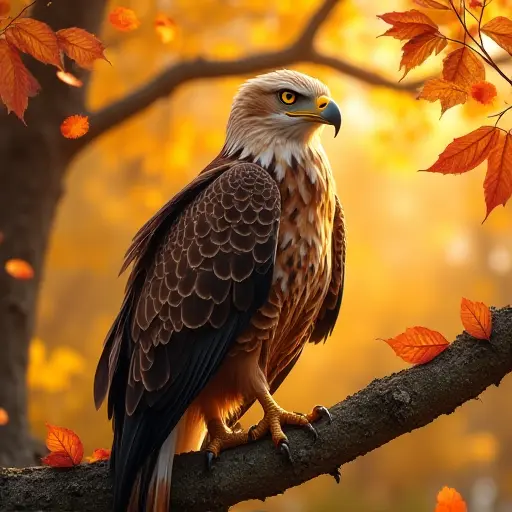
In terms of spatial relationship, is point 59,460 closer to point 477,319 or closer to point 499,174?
point 477,319

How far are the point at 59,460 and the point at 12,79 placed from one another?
1.37 meters

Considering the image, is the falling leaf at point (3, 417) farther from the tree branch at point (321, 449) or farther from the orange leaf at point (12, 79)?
the orange leaf at point (12, 79)

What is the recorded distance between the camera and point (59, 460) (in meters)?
3.12

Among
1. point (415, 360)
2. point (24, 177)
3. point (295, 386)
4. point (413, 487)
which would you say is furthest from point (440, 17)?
point (413, 487)

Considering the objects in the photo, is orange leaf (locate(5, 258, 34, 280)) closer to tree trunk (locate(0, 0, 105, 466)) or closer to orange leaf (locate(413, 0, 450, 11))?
tree trunk (locate(0, 0, 105, 466))

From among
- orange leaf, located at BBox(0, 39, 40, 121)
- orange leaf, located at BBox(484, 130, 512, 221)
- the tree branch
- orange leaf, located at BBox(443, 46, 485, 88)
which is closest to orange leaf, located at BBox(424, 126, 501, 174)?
orange leaf, located at BBox(484, 130, 512, 221)

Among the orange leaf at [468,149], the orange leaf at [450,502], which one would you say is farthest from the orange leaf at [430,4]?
the orange leaf at [450,502]

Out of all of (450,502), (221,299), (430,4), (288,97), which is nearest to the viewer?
(430,4)

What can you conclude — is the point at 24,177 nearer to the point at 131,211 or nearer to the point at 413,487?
the point at 131,211

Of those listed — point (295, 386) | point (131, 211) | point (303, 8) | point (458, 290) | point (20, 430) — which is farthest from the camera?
point (458, 290)

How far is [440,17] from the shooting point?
5.48 metres

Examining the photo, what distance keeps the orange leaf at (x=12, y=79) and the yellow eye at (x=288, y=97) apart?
4.43ft

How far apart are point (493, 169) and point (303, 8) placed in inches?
244

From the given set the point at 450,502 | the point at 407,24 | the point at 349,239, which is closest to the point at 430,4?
the point at 407,24
